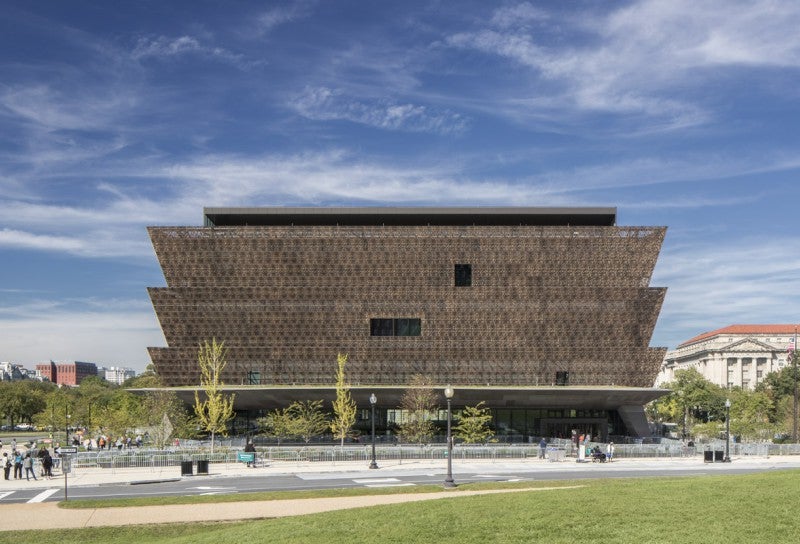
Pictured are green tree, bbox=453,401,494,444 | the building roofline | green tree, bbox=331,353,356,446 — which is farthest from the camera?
the building roofline

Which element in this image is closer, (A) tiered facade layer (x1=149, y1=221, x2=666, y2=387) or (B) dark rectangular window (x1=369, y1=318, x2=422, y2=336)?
(A) tiered facade layer (x1=149, y1=221, x2=666, y2=387)

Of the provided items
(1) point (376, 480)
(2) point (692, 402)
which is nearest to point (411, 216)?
(1) point (376, 480)

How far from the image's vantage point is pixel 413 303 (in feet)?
264

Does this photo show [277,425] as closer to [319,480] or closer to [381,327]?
[381,327]

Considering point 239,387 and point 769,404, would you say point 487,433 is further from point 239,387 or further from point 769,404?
point 769,404

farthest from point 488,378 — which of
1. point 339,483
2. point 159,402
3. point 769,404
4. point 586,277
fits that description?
point 769,404

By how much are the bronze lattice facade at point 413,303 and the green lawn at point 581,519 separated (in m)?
55.0

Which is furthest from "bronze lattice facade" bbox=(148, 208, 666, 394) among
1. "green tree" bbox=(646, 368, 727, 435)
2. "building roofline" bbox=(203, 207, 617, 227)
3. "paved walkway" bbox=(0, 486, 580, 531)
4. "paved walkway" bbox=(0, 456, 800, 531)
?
"green tree" bbox=(646, 368, 727, 435)

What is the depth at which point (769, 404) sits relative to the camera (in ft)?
416

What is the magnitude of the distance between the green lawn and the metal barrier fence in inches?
1197

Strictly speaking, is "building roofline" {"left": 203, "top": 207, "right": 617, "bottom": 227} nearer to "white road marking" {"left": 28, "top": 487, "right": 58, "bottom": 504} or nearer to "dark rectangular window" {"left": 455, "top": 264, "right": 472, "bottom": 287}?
"dark rectangular window" {"left": 455, "top": 264, "right": 472, "bottom": 287}

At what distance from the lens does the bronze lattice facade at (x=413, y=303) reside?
79812 millimetres

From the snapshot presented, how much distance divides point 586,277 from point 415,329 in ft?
59.1

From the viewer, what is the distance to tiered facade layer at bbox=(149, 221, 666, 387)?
7981 centimetres
